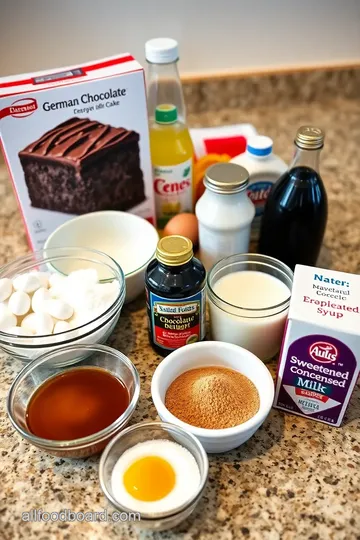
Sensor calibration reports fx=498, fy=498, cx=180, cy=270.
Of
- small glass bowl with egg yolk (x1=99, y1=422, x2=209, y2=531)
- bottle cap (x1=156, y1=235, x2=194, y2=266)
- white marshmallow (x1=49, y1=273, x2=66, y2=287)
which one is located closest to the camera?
small glass bowl with egg yolk (x1=99, y1=422, x2=209, y2=531)

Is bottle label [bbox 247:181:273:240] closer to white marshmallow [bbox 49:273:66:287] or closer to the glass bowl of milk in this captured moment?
the glass bowl of milk

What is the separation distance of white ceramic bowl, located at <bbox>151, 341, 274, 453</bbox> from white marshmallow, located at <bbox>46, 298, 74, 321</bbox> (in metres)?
0.18

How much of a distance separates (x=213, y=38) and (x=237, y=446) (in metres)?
1.12

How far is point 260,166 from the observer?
1.03 m

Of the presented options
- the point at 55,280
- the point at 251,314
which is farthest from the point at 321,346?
the point at 55,280

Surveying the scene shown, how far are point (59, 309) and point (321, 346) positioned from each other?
424mm

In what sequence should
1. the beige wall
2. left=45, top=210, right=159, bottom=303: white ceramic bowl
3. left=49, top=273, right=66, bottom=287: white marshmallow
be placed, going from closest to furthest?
left=49, top=273, right=66, bottom=287: white marshmallow → left=45, top=210, right=159, bottom=303: white ceramic bowl → the beige wall

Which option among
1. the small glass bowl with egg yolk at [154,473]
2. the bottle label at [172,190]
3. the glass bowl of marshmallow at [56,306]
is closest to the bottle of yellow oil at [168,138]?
the bottle label at [172,190]

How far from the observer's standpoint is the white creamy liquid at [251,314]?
836 millimetres

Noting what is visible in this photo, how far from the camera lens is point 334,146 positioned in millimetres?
1453

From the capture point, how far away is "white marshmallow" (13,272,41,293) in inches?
34.6

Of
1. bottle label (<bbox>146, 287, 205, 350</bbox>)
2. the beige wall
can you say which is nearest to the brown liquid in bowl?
bottle label (<bbox>146, 287, 205, 350</bbox>)

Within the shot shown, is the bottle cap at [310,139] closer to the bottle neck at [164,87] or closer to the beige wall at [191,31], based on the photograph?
the bottle neck at [164,87]

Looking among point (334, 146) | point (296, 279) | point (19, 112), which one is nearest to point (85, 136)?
point (19, 112)
